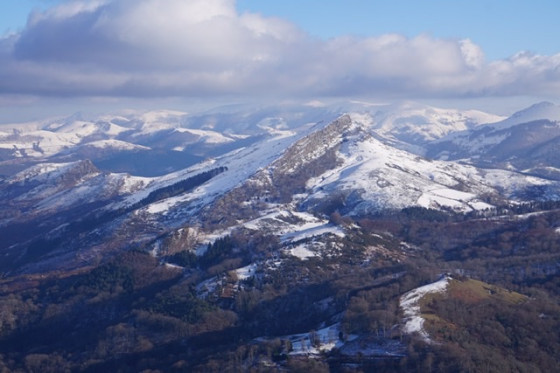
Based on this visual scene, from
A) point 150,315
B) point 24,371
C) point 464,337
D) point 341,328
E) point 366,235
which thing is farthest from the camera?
point 366,235

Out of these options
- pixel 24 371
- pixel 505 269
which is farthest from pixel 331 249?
pixel 24 371

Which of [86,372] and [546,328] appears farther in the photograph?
[86,372]

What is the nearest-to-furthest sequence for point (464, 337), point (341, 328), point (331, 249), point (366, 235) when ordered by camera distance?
point (464, 337)
point (341, 328)
point (331, 249)
point (366, 235)

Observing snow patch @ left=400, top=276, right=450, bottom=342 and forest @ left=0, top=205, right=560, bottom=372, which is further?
snow patch @ left=400, top=276, right=450, bottom=342

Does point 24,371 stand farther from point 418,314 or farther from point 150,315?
point 418,314

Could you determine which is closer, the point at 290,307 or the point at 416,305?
the point at 416,305

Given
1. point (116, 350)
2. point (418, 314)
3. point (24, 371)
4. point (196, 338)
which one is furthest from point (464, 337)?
point (24, 371)

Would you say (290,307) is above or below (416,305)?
below

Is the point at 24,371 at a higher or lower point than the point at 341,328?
lower

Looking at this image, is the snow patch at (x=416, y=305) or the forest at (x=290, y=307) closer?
the forest at (x=290, y=307)
